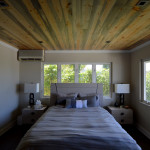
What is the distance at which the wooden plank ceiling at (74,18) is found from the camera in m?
1.55

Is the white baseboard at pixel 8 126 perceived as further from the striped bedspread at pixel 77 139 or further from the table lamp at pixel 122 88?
the table lamp at pixel 122 88

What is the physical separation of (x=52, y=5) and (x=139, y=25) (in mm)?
1567

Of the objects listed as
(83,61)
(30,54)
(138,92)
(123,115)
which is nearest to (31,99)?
(30,54)

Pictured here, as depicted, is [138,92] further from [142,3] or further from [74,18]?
[74,18]

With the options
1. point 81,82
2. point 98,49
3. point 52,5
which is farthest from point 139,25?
point 81,82

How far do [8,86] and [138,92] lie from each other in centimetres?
385

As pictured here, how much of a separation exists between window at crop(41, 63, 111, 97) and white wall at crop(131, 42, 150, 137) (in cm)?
79

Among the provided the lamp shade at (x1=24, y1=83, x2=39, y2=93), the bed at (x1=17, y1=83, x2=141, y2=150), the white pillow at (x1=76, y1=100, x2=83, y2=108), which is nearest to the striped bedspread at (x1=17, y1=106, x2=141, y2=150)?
the bed at (x1=17, y1=83, x2=141, y2=150)

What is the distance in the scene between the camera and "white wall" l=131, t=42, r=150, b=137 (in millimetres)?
3174

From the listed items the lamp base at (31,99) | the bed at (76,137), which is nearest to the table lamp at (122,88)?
the bed at (76,137)

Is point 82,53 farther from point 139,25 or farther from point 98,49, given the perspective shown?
point 139,25

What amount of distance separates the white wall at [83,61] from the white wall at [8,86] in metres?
0.25

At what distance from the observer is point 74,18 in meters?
1.91

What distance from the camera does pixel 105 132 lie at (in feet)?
5.82
